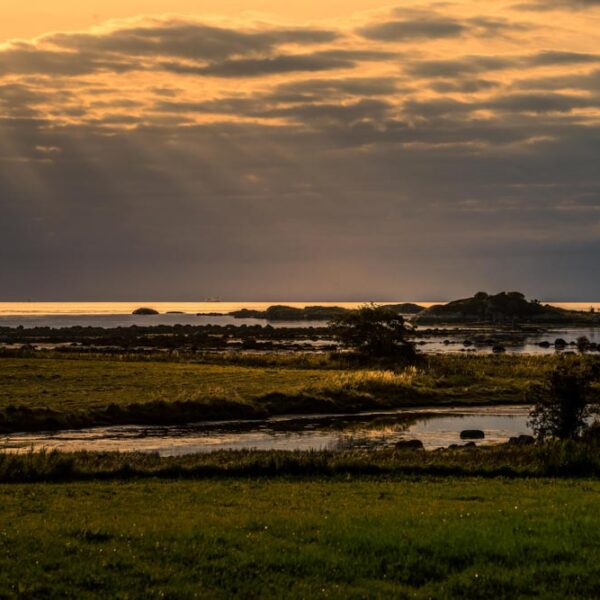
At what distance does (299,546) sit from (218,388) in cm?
5055

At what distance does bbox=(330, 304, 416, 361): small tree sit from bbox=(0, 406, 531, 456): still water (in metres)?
35.4

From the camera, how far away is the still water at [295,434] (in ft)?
156

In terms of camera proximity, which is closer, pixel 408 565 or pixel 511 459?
pixel 408 565

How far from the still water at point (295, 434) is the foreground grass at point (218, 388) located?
2386 mm

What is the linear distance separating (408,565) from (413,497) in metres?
8.27

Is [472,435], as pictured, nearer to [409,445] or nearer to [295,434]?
[409,445]

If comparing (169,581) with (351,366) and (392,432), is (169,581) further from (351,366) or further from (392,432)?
(351,366)

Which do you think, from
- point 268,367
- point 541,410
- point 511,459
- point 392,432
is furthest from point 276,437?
point 268,367

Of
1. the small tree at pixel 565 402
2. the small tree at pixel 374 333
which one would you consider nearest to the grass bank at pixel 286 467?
the small tree at pixel 565 402

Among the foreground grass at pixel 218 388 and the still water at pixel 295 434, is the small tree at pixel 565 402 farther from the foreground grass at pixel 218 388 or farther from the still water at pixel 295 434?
the foreground grass at pixel 218 388

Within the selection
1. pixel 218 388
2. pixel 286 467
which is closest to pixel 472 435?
pixel 218 388

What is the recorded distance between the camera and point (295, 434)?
5425cm

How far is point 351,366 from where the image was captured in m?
97.1

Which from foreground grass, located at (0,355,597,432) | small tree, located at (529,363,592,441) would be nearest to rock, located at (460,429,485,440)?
small tree, located at (529,363,592,441)
